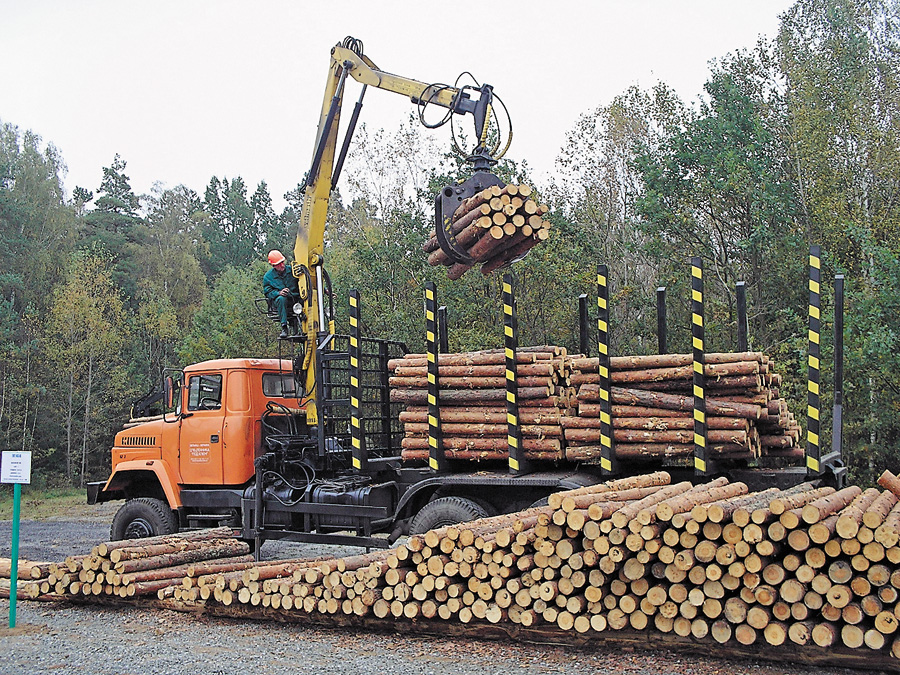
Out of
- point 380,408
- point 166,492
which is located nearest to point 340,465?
point 380,408

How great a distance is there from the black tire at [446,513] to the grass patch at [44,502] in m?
16.3

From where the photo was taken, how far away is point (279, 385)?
11797mm

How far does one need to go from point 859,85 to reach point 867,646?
2197 centimetres

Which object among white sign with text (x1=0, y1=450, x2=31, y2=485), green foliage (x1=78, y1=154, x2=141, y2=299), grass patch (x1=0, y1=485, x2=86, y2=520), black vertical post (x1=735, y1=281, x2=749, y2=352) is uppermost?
green foliage (x1=78, y1=154, x2=141, y2=299)

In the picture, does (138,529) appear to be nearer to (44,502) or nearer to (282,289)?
(282,289)

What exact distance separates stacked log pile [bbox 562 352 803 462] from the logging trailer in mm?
722

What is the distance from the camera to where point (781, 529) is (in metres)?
5.83

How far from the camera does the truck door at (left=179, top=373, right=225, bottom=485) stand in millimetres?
11266

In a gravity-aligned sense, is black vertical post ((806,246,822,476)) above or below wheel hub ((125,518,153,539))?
above

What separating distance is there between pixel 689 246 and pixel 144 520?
17.8m

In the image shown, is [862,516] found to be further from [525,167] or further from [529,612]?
[525,167]

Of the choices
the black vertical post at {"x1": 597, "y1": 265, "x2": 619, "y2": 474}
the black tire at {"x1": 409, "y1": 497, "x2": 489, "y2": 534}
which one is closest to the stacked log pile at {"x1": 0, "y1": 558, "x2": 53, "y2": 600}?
the black tire at {"x1": 409, "y1": 497, "x2": 489, "y2": 534}

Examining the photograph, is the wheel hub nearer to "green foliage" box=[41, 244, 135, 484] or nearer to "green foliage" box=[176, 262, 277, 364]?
"green foliage" box=[176, 262, 277, 364]

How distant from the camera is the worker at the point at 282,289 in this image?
38.4ft
